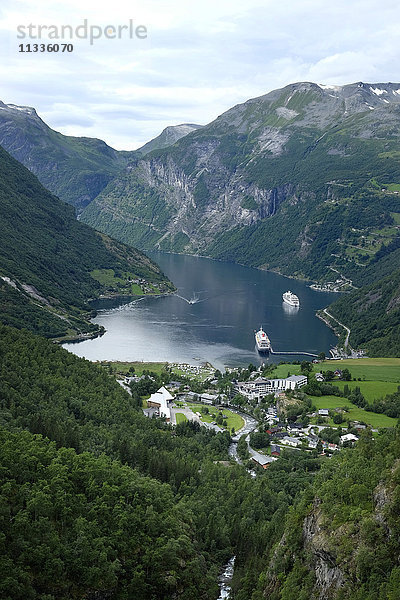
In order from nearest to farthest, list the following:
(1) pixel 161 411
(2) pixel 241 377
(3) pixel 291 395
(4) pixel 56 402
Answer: (4) pixel 56 402 < (1) pixel 161 411 < (3) pixel 291 395 < (2) pixel 241 377

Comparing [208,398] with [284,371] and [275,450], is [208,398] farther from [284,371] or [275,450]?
[275,450]

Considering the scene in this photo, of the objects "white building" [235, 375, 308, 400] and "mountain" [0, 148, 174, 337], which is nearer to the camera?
"white building" [235, 375, 308, 400]

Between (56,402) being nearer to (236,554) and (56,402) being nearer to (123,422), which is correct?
(123,422)

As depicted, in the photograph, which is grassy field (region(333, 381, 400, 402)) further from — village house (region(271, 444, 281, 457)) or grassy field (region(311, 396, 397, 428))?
village house (region(271, 444, 281, 457))

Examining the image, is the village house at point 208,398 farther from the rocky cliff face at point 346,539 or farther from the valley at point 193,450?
the rocky cliff face at point 346,539

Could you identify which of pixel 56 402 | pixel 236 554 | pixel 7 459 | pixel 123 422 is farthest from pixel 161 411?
pixel 7 459

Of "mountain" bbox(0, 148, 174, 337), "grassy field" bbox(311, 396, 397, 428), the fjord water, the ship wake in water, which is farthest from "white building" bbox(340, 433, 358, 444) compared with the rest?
the ship wake in water
